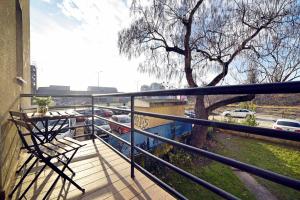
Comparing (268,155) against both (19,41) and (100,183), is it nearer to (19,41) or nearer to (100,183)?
(100,183)

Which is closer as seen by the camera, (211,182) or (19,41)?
(19,41)

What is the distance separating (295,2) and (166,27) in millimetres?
4527

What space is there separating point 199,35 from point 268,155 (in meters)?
6.45

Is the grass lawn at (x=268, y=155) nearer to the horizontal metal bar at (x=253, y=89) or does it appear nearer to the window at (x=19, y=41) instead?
the horizontal metal bar at (x=253, y=89)

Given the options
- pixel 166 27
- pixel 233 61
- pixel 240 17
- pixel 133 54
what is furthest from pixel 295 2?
pixel 133 54

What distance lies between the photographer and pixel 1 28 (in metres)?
1.77

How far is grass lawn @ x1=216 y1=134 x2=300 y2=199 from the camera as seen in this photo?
18.7ft

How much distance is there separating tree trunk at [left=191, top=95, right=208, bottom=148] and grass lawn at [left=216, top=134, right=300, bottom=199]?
105 cm

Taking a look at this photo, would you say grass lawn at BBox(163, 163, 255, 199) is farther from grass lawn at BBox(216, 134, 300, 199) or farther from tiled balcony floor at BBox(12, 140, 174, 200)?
tiled balcony floor at BBox(12, 140, 174, 200)

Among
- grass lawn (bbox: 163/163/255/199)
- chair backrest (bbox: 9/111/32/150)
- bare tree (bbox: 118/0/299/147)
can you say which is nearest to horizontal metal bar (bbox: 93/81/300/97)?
chair backrest (bbox: 9/111/32/150)

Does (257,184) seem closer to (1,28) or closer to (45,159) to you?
(45,159)

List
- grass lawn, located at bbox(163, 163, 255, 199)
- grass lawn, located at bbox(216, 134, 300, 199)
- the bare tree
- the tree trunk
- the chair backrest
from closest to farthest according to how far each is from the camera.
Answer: the chair backrest, grass lawn, located at bbox(163, 163, 255, 199), grass lawn, located at bbox(216, 134, 300, 199), the bare tree, the tree trunk

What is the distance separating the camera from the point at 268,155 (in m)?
8.10

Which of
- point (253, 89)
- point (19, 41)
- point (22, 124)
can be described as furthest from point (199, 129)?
point (253, 89)
